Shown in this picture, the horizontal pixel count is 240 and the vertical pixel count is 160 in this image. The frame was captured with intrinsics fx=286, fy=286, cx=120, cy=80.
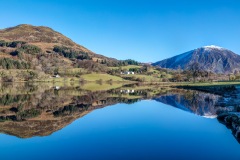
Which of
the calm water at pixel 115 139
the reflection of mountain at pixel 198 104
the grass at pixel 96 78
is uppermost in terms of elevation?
the grass at pixel 96 78

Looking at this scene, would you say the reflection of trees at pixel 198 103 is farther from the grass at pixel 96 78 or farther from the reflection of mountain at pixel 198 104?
the grass at pixel 96 78

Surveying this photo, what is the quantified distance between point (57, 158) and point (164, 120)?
2145 centimetres

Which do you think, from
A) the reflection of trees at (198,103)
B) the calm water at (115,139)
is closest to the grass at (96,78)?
the reflection of trees at (198,103)

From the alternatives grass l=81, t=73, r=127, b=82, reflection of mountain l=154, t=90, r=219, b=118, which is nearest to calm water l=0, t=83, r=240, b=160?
reflection of mountain l=154, t=90, r=219, b=118

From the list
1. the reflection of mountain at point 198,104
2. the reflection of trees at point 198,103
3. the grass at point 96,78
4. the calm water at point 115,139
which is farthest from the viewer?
the grass at point 96,78

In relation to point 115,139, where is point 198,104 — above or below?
above

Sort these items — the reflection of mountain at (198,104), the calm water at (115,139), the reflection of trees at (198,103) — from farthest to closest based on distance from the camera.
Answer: the reflection of trees at (198,103) < the reflection of mountain at (198,104) < the calm water at (115,139)

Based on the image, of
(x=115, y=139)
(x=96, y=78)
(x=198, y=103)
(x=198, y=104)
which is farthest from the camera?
(x=96, y=78)

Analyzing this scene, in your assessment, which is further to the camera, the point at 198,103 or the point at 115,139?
the point at 198,103

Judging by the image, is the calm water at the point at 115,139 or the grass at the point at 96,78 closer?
the calm water at the point at 115,139

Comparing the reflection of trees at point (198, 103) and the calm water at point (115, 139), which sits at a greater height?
the reflection of trees at point (198, 103)

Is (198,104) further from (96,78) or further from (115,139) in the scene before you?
(96,78)

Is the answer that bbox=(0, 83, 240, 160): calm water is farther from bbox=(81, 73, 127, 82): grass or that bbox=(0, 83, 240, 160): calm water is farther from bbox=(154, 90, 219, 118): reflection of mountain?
bbox=(81, 73, 127, 82): grass

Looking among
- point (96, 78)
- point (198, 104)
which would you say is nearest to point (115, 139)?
point (198, 104)
